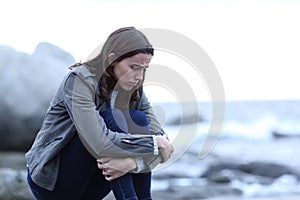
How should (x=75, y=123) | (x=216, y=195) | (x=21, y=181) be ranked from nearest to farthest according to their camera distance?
1. (x=75, y=123)
2. (x=21, y=181)
3. (x=216, y=195)

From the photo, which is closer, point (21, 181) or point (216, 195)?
point (21, 181)

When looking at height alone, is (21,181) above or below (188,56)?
below

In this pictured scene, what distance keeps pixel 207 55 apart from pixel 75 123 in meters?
0.52

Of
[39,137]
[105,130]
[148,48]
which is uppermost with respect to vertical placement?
[148,48]

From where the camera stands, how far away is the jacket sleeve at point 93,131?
6.02 feet

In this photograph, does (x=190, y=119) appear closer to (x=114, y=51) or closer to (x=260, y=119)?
(x=114, y=51)

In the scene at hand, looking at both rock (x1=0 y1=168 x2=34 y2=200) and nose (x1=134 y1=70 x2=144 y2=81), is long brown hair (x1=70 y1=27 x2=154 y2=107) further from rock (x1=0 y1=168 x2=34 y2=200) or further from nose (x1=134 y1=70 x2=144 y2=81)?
rock (x1=0 y1=168 x2=34 y2=200)

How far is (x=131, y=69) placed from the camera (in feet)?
6.30

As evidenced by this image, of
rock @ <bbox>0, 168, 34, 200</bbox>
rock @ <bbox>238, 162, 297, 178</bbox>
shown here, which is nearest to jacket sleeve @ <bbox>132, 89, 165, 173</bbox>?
rock @ <bbox>0, 168, 34, 200</bbox>

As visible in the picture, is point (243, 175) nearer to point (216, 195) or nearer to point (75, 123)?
point (216, 195)

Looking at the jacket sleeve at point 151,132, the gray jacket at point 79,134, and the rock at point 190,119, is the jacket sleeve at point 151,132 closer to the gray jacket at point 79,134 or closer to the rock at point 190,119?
the gray jacket at point 79,134

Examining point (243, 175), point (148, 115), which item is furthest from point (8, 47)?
point (148, 115)

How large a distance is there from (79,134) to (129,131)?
169 mm

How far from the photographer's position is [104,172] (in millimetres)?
1855
